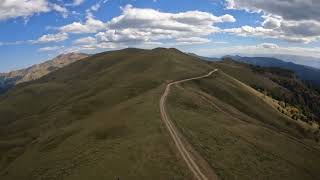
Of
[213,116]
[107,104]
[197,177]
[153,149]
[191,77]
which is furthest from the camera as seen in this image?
[191,77]

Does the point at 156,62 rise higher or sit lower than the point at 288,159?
higher

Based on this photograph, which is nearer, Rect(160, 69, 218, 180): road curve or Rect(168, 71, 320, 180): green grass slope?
Rect(160, 69, 218, 180): road curve

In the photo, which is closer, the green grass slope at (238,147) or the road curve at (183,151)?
the road curve at (183,151)

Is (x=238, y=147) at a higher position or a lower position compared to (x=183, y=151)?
lower

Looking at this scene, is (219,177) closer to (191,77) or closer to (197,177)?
(197,177)

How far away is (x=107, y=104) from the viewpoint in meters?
121

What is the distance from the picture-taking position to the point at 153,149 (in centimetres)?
5469

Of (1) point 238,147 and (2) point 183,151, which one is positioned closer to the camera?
(2) point 183,151

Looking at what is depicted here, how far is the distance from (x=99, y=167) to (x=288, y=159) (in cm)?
3085

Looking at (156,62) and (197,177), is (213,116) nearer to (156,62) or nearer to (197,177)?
(197,177)

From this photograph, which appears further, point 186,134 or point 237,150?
point 186,134

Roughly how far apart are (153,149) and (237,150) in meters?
13.6

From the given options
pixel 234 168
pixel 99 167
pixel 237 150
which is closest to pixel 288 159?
pixel 237 150

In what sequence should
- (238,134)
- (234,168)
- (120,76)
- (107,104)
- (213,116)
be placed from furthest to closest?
1. (120,76)
2. (107,104)
3. (213,116)
4. (238,134)
5. (234,168)
